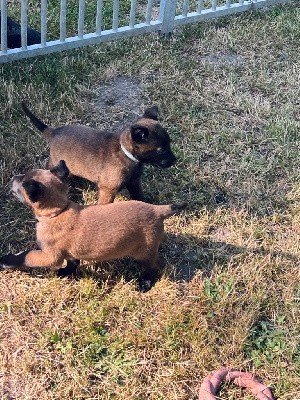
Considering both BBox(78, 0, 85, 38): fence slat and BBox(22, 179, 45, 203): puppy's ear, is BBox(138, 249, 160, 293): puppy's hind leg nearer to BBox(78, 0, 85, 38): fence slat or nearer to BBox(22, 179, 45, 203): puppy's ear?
BBox(22, 179, 45, 203): puppy's ear

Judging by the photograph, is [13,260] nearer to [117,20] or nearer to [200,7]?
[117,20]

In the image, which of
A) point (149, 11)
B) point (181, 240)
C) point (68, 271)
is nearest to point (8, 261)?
point (68, 271)

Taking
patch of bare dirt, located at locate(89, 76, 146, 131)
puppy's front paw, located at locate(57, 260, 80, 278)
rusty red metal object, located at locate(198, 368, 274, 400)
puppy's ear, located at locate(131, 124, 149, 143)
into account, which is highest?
puppy's ear, located at locate(131, 124, 149, 143)

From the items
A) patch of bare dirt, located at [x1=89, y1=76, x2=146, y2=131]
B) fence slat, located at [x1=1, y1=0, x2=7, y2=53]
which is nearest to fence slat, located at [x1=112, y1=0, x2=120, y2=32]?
patch of bare dirt, located at [x1=89, y1=76, x2=146, y2=131]

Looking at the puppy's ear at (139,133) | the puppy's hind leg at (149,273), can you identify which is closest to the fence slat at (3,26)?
the puppy's ear at (139,133)

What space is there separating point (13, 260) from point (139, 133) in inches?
52.5

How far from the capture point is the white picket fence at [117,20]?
20.5 feet

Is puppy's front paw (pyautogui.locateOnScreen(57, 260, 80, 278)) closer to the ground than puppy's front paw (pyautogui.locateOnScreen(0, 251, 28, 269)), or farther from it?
closer to the ground

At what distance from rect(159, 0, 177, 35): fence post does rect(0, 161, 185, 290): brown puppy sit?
12.2 ft

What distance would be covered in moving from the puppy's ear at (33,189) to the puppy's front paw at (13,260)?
0.46 metres

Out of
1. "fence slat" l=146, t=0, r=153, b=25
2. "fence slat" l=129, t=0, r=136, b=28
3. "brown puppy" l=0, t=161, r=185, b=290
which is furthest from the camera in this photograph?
"fence slat" l=146, t=0, r=153, b=25

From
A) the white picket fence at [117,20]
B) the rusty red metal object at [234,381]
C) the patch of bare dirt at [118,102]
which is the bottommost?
the rusty red metal object at [234,381]

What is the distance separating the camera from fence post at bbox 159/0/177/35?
23.1 feet

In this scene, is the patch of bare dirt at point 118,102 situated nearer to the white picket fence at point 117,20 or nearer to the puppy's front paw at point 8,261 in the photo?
the white picket fence at point 117,20
